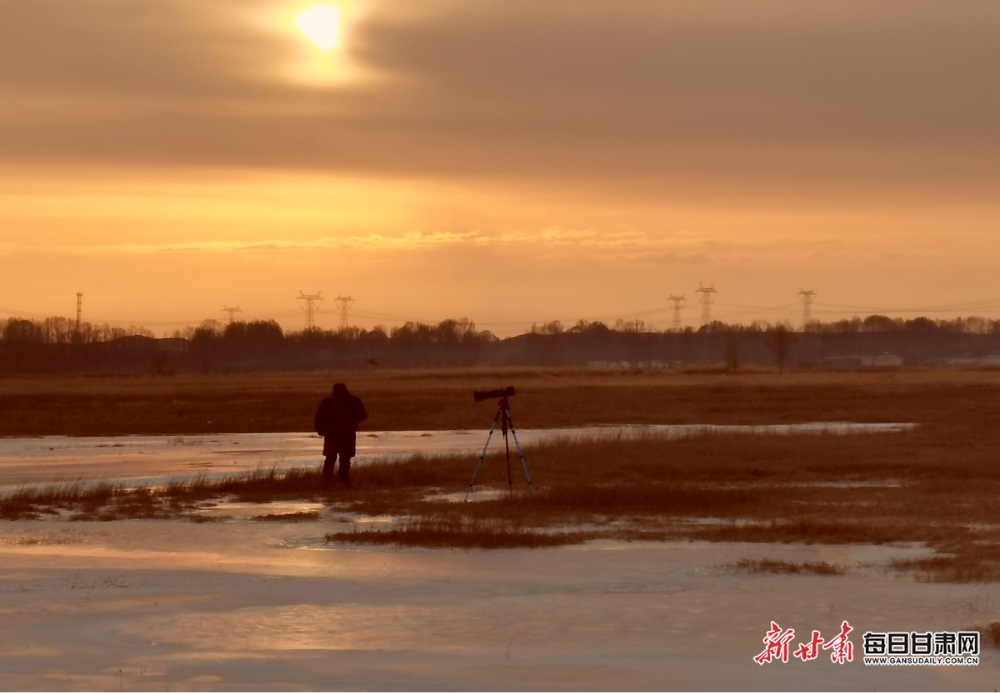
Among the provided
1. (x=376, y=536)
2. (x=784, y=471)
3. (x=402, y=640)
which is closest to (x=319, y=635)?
(x=402, y=640)

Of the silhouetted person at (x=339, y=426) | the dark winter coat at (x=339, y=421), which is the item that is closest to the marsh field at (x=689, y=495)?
the silhouetted person at (x=339, y=426)

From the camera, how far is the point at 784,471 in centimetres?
3055

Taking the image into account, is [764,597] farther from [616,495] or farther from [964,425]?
[964,425]

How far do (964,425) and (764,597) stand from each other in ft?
122

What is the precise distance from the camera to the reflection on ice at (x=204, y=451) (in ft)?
108

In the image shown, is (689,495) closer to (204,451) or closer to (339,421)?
(339,421)

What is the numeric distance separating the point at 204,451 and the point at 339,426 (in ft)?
56.4

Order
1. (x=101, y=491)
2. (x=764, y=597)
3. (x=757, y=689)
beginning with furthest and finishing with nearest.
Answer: (x=101, y=491) → (x=764, y=597) → (x=757, y=689)

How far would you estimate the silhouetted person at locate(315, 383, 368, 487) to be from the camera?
1041 inches

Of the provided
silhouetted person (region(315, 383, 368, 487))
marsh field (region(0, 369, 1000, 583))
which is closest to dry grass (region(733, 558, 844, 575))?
marsh field (region(0, 369, 1000, 583))

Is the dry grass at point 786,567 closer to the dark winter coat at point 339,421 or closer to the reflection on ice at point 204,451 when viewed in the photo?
the dark winter coat at point 339,421

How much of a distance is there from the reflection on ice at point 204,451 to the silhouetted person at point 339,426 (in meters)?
5.06

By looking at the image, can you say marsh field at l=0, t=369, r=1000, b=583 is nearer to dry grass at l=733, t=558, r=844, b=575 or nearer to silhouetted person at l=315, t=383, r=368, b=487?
dry grass at l=733, t=558, r=844, b=575

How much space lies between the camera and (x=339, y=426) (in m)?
26.4
